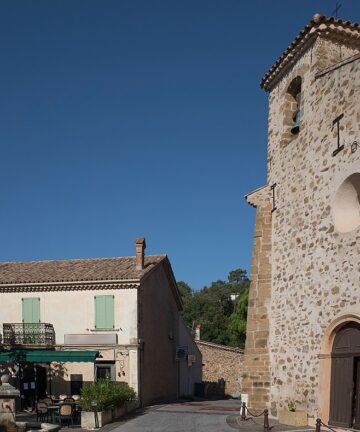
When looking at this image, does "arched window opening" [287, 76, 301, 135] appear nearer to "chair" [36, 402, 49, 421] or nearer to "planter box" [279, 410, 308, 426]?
"planter box" [279, 410, 308, 426]

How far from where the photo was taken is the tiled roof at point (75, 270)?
2460cm

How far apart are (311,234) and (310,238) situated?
120mm

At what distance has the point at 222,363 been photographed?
125ft

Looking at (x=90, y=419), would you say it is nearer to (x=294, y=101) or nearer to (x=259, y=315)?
(x=259, y=315)

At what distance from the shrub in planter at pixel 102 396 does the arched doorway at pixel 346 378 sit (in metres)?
7.97

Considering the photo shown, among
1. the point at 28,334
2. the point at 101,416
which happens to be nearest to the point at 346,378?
the point at 101,416

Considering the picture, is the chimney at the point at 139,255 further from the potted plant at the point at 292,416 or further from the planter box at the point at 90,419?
the potted plant at the point at 292,416

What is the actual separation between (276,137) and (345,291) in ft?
20.9

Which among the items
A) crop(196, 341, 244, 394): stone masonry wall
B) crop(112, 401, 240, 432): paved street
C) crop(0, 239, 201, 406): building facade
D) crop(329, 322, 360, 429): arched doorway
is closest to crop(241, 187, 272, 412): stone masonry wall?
crop(112, 401, 240, 432): paved street

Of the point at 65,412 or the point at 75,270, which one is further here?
the point at 75,270

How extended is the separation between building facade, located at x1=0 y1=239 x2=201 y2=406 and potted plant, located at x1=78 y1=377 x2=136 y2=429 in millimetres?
3693

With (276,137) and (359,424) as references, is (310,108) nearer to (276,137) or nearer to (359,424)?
(276,137)

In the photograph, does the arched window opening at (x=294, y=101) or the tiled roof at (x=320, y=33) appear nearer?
the tiled roof at (x=320, y=33)

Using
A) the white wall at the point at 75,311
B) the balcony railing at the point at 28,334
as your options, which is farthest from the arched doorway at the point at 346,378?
the balcony railing at the point at 28,334
